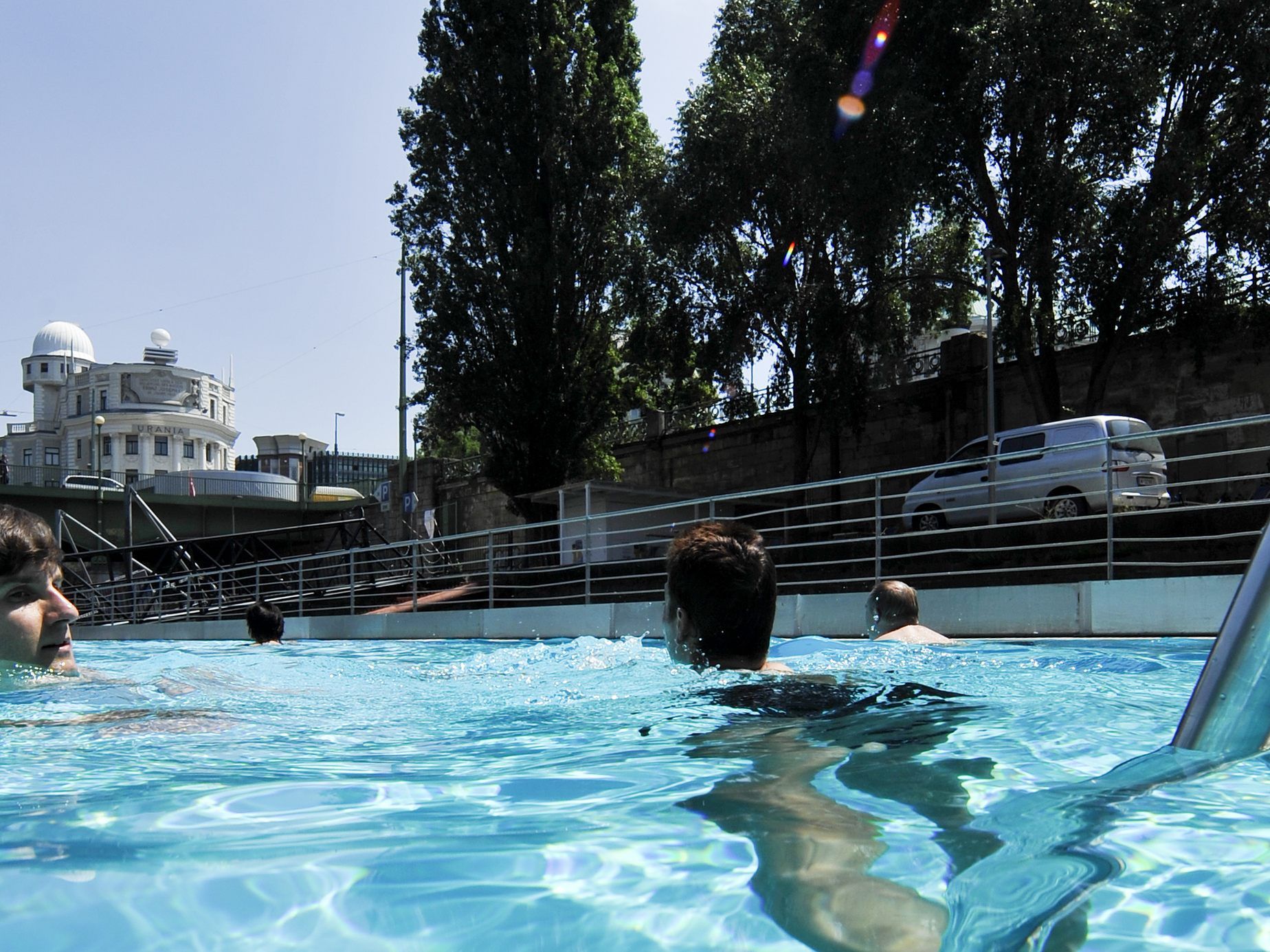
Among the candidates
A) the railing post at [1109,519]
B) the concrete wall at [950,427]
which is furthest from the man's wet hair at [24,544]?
the concrete wall at [950,427]

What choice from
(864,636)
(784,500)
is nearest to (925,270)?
(784,500)

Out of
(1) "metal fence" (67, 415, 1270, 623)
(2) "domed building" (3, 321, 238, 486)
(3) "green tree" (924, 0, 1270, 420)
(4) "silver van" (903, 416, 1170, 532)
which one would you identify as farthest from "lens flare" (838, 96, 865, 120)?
(2) "domed building" (3, 321, 238, 486)

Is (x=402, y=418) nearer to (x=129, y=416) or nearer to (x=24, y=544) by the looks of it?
(x=24, y=544)

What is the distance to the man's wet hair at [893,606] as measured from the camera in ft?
19.3

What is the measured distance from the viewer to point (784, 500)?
2512 cm

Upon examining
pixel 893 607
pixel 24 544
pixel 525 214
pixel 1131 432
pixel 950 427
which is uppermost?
pixel 525 214

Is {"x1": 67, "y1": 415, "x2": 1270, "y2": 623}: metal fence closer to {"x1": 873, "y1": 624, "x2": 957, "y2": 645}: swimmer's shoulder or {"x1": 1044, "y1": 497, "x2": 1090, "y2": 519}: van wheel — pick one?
{"x1": 1044, "y1": 497, "x2": 1090, "y2": 519}: van wheel

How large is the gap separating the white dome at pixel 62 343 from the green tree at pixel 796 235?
284 ft

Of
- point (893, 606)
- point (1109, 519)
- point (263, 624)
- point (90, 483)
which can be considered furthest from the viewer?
point (90, 483)

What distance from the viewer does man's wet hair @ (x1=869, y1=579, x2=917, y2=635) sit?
589 cm

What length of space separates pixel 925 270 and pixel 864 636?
14.1 meters

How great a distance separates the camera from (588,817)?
6.97 feet

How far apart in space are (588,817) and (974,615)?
709 cm

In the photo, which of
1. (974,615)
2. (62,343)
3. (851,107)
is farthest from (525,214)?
(62,343)
